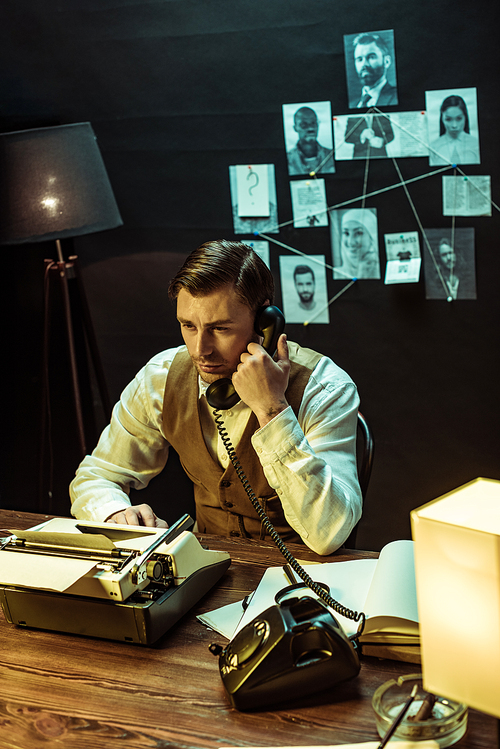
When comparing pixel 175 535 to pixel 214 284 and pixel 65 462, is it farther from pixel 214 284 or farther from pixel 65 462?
pixel 65 462

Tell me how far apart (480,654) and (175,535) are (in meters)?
0.68

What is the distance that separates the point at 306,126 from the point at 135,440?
1.45 metres

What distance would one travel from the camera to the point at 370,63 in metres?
2.47

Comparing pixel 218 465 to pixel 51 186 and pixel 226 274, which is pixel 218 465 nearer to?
pixel 226 274

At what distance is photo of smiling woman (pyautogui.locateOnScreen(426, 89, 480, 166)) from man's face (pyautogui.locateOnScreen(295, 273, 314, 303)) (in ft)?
2.11

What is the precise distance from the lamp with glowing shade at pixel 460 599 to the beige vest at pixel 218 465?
0.96 meters

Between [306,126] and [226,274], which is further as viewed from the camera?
[306,126]

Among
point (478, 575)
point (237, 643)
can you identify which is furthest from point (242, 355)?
point (478, 575)

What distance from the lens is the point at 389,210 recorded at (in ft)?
8.45

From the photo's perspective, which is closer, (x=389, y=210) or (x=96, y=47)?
(x=389, y=210)

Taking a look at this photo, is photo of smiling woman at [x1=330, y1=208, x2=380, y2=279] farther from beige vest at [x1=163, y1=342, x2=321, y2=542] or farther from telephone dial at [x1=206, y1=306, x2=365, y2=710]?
telephone dial at [x1=206, y1=306, x2=365, y2=710]

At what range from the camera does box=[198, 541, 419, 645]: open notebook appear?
1.04m

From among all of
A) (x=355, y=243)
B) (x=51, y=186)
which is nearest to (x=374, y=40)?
(x=355, y=243)

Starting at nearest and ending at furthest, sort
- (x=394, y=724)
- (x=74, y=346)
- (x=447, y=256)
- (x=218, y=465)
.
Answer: (x=394, y=724)
(x=218, y=465)
(x=447, y=256)
(x=74, y=346)
